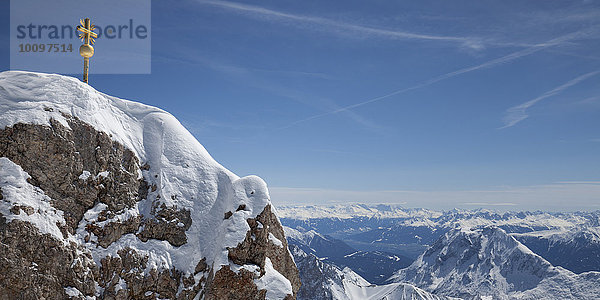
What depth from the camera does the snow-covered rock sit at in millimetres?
36344

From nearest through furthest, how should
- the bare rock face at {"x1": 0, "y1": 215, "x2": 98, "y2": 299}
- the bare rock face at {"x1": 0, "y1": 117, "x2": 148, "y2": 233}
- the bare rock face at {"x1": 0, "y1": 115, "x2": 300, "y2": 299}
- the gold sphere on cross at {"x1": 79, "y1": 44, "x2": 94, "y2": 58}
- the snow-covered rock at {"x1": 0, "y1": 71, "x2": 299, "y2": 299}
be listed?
the bare rock face at {"x1": 0, "y1": 215, "x2": 98, "y2": 299}, the bare rock face at {"x1": 0, "y1": 115, "x2": 300, "y2": 299}, the snow-covered rock at {"x1": 0, "y1": 71, "x2": 299, "y2": 299}, the bare rock face at {"x1": 0, "y1": 117, "x2": 148, "y2": 233}, the gold sphere on cross at {"x1": 79, "y1": 44, "x2": 94, "y2": 58}

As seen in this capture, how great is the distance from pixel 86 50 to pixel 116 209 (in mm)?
21313

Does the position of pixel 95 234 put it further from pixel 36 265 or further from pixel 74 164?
pixel 74 164

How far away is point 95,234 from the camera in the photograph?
4041cm

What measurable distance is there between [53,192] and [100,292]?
11203mm

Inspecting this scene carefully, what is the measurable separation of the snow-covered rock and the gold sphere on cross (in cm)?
426

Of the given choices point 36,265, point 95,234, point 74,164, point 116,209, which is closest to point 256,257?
point 116,209

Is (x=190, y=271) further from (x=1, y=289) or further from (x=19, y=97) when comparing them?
(x=19, y=97)

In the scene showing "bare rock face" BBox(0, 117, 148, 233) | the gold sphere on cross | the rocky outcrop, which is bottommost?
the rocky outcrop

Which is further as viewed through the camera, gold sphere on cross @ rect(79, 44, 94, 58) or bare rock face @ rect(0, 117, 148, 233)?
gold sphere on cross @ rect(79, 44, 94, 58)

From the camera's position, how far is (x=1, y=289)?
1307 inches

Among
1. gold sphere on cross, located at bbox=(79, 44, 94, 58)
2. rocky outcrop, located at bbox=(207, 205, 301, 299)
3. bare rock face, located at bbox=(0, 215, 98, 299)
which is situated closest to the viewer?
bare rock face, located at bbox=(0, 215, 98, 299)

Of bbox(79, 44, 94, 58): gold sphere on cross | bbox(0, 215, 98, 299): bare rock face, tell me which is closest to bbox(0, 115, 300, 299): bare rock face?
bbox(0, 215, 98, 299): bare rock face

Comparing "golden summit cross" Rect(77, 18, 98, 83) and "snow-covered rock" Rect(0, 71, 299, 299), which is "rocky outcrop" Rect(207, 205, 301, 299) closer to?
"snow-covered rock" Rect(0, 71, 299, 299)
